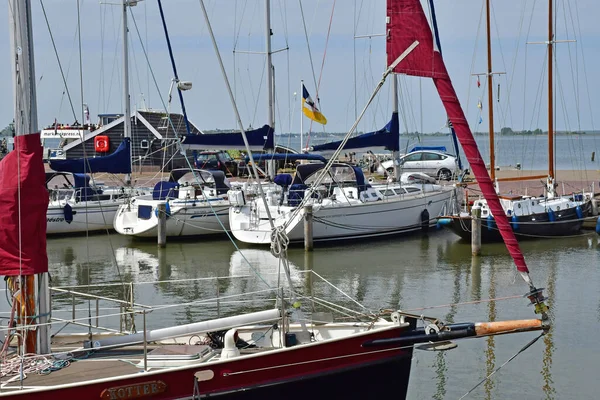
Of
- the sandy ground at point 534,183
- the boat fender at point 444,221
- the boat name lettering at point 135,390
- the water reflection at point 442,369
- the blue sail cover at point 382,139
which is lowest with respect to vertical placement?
the water reflection at point 442,369

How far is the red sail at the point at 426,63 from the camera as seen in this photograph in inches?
466

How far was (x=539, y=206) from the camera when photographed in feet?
99.6

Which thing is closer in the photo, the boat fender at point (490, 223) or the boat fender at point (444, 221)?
the boat fender at point (490, 223)

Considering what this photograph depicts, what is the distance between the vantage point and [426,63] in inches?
484

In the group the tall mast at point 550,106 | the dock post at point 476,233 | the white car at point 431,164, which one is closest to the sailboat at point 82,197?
the dock post at point 476,233

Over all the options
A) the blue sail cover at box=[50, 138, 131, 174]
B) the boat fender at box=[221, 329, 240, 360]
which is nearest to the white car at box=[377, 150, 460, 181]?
the blue sail cover at box=[50, 138, 131, 174]

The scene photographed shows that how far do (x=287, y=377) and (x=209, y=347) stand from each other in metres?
1.20

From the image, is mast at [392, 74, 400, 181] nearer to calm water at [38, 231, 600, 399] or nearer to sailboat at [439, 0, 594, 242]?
calm water at [38, 231, 600, 399]

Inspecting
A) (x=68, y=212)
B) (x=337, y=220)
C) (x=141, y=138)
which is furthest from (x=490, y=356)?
(x=141, y=138)

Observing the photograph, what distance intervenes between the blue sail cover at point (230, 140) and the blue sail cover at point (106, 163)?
2.20 m

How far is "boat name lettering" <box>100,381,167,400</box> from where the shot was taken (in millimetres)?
10625

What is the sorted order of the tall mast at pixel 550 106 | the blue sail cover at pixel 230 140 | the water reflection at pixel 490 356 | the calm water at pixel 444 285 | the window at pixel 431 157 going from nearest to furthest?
the water reflection at pixel 490 356 < the calm water at pixel 444 285 < the blue sail cover at pixel 230 140 < the tall mast at pixel 550 106 < the window at pixel 431 157

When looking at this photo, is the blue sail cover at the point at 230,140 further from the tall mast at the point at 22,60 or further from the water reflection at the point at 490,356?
the tall mast at the point at 22,60

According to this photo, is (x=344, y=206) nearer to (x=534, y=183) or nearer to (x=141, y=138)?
(x=534, y=183)
